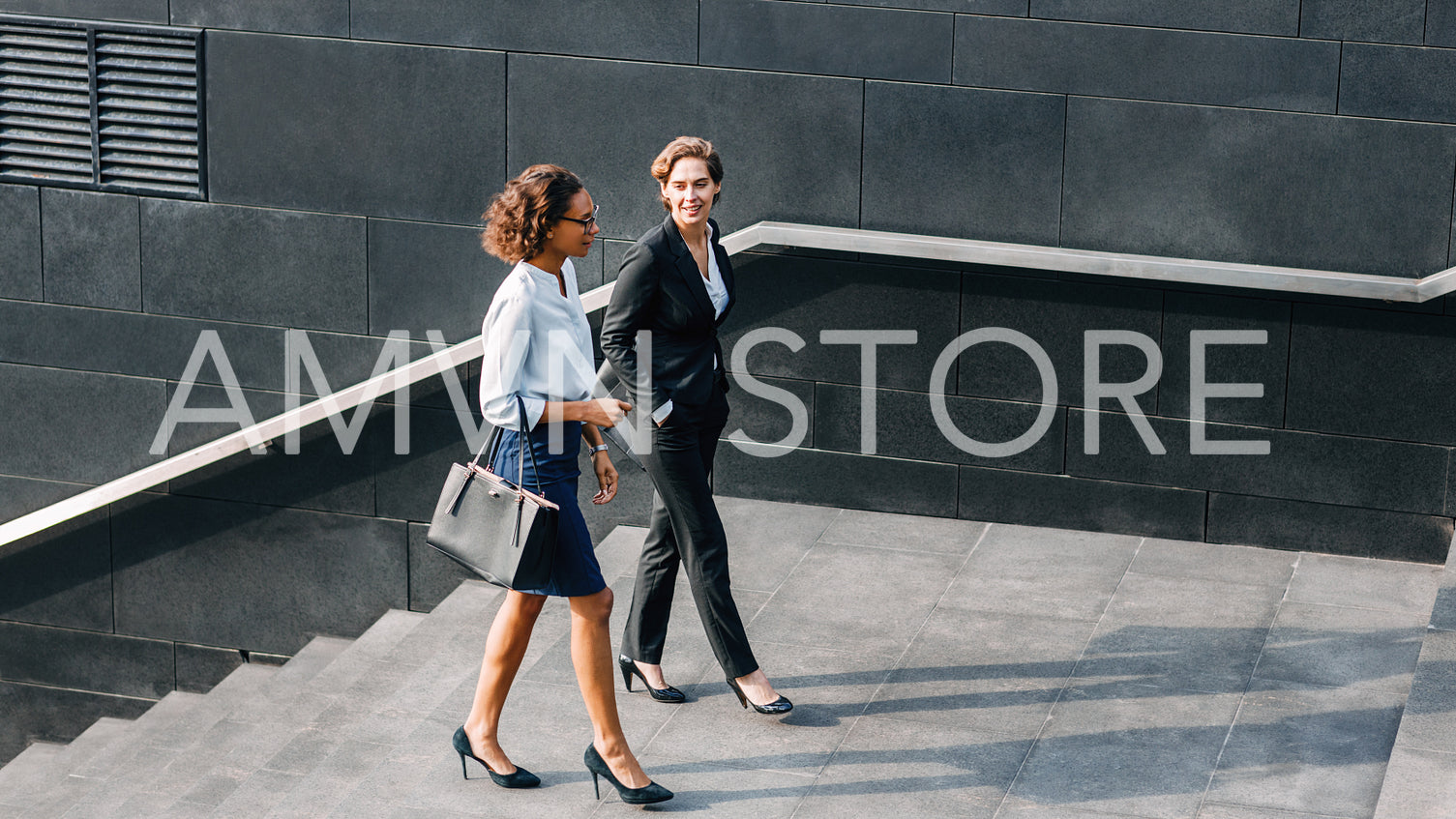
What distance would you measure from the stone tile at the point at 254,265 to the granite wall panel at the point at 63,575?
119 cm

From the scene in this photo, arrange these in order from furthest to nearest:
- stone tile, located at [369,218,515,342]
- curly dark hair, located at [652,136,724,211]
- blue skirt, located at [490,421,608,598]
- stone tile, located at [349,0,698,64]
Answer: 1. stone tile, located at [369,218,515,342]
2. stone tile, located at [349,0,698,64]
3. curly dark hair, located at [652,136,724,211]
4. blue skirt, located at [490,421,608,598]

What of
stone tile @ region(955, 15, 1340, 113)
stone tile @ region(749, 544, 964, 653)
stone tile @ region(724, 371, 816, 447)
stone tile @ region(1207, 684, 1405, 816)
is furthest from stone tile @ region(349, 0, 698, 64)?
stone tile @ region(1207, 684, 1405, 816)

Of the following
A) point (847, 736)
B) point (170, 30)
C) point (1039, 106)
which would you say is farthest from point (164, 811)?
point (1039, 106)

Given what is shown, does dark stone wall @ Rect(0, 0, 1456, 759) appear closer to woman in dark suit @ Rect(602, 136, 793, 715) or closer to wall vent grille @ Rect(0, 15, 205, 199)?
wall vent grille @ Rect(0, 15, 205, 199)

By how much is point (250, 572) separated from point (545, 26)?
295 centimetres

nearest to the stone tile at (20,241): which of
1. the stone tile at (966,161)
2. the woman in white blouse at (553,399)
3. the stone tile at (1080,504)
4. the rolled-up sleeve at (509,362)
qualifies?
the stone tile at (966,161)

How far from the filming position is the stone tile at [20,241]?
7.41m

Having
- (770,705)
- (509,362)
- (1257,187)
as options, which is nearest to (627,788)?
(770,705)

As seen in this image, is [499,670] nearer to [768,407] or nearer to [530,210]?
[530,210]

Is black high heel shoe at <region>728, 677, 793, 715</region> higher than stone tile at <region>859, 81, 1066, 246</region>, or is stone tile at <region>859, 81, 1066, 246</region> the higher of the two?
stone tile at <region>859, 81, 1066, 246</region>

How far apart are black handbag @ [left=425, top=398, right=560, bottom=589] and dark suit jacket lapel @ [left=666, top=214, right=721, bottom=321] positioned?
74cm

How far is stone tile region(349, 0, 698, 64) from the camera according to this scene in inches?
256

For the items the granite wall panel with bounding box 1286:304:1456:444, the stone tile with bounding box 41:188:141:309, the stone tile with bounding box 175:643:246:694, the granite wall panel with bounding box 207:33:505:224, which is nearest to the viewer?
the granite wall panel with bounding box 1286:304:1456:444

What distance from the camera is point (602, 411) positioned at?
166 inches
